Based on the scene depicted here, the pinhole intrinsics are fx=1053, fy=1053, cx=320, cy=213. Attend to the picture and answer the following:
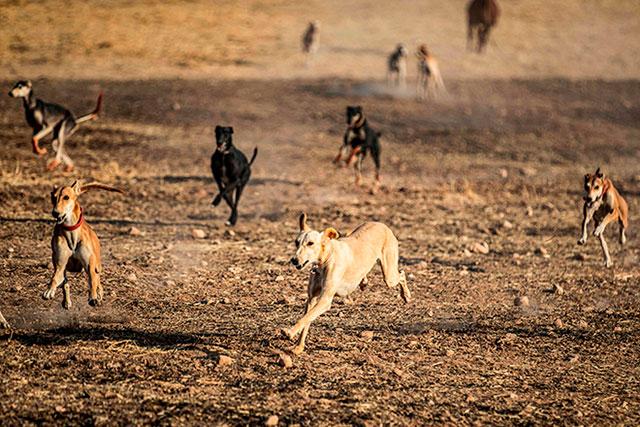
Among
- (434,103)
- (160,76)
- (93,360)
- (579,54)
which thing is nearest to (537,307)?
(93,360)

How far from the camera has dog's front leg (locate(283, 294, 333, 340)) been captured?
7.56 m

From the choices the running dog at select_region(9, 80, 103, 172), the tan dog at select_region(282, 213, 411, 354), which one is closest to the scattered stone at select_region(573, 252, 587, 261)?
the tan dog at select_region(282, 213, 411, 354)

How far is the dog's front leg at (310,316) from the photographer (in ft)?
24.8

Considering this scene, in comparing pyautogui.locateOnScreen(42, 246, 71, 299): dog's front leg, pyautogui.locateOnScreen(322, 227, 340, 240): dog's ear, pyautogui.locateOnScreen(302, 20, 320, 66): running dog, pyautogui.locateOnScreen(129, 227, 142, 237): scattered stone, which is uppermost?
pyautogui.locateOnScreen(302, 20, 320, 66): running dog

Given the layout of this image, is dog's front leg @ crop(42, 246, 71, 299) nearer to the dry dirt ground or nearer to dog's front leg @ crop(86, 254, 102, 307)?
dog's front leg @ crop(86, 254, 102, 307)

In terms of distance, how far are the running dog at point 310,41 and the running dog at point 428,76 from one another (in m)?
3.19

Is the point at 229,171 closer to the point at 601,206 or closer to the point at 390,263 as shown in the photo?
the point at 390,263

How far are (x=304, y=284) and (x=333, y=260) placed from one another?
238cm

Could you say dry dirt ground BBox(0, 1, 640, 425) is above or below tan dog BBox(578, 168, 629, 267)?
below

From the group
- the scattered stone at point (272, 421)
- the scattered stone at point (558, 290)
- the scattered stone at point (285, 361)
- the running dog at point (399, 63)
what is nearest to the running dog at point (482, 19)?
the running dog at point (399, 63)

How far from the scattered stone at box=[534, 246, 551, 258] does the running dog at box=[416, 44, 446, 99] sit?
12.2m

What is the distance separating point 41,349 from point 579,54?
2568 centimetres

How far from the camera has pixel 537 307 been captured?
9914mm

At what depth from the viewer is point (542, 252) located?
12234 mm
